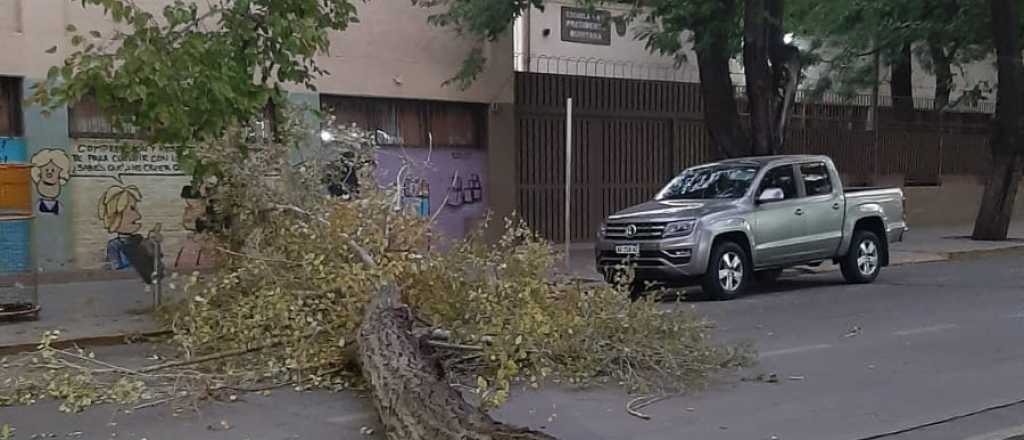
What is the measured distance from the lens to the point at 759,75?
17000 mm

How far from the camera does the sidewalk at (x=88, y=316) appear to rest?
10.7m

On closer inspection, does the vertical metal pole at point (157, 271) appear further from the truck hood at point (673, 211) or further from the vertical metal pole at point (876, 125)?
the vertical metal pole at point (876, 125)

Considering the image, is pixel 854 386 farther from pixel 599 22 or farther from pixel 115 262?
pixel 599 22

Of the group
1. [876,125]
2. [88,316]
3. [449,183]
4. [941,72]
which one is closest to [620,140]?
[449,183]

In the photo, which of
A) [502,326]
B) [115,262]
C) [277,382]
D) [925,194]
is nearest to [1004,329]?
[502,326]

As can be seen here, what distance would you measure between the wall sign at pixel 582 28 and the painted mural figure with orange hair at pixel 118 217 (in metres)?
10.2

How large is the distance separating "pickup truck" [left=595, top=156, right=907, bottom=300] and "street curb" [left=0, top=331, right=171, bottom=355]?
17.9 feet

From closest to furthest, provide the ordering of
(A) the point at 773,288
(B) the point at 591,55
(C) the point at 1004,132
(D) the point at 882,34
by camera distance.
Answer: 1. (A) the point at 773,288
2. (C) the point at 1004,132
3. (D) the point at 882,34
4. (B) the point at 591,55

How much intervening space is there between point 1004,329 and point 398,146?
35.4ft

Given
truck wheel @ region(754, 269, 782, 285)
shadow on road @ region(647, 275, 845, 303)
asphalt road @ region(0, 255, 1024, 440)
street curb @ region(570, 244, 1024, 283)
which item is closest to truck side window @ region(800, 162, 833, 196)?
shadow on road @ region(647, 275, 845, 303)

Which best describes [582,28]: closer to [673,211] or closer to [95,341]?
[673,211]

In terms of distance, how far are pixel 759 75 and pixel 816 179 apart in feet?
9.74

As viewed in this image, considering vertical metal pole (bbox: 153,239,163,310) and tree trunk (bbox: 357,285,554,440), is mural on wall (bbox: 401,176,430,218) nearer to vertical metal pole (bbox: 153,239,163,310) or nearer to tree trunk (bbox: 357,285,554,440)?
vertical metal pole (bbox: 153,239,163,310)

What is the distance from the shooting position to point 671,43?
17.2 m
